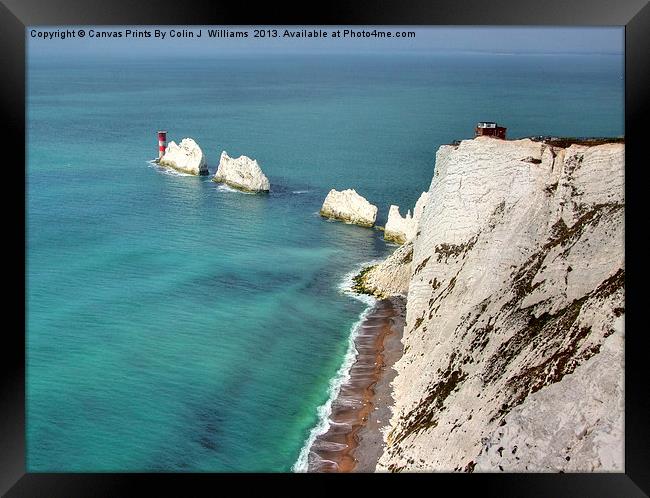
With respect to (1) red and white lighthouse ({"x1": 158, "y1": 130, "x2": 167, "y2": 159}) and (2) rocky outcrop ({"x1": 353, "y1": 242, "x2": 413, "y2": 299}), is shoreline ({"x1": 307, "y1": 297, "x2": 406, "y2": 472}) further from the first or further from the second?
(1) red and white lighthouse ({"x1": 158, "y1": 130, "x2": 167, "y2": 159})

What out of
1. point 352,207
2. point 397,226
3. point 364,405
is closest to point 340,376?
point 364,405

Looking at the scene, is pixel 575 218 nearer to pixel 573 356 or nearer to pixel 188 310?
pixel 573 356

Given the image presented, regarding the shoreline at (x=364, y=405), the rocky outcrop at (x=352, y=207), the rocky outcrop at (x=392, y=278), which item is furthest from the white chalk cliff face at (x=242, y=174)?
the shoreline at (x=364, y=405)

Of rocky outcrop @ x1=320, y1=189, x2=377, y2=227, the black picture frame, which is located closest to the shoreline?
the black picture frame

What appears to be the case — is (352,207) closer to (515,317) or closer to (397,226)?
(397,226)

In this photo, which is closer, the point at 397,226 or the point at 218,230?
the point at 218,230

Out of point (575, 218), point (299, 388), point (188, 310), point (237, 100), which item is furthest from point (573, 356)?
point (237, 100)

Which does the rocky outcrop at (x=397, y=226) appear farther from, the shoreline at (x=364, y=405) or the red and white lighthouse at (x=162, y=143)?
the red and white lighthouse at (x=162, y=143)
